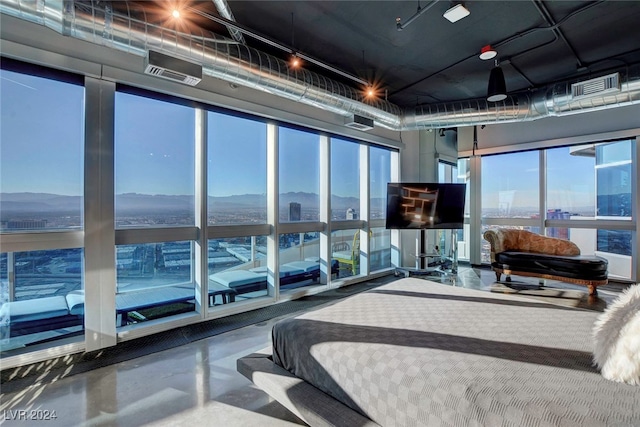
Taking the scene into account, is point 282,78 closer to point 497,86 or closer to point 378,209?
point 497,86

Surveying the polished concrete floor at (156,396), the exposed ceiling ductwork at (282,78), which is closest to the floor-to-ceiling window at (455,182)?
the exposed ceiling ductwork at (282,78)

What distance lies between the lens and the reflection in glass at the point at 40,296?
8.58 feet

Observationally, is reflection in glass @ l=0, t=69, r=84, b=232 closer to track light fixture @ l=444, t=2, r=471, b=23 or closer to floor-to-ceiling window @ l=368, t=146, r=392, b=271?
track light fixture @ l=444, t=2, r=471, b=23

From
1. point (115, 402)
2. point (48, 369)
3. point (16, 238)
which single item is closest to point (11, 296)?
point (16, 238)

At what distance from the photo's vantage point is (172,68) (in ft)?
8.85

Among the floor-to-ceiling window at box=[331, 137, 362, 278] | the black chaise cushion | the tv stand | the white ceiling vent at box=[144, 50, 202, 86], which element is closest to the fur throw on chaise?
the white ceiling vent at box=[144, 50, 202, 86]

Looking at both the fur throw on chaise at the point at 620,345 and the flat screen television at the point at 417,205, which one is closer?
the fur throw on chaise at the point at 620,345

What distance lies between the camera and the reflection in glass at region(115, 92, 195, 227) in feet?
10.2

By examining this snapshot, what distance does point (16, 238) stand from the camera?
2.53 metres

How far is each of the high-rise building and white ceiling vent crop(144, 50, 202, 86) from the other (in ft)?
7.20

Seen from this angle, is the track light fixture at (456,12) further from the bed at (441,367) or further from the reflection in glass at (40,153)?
the reflection in glass at (40,153)

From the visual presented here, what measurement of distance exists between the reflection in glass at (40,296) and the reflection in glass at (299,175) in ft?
7.98

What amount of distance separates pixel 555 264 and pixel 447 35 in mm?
3690

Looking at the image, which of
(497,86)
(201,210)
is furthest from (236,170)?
(497,86)
